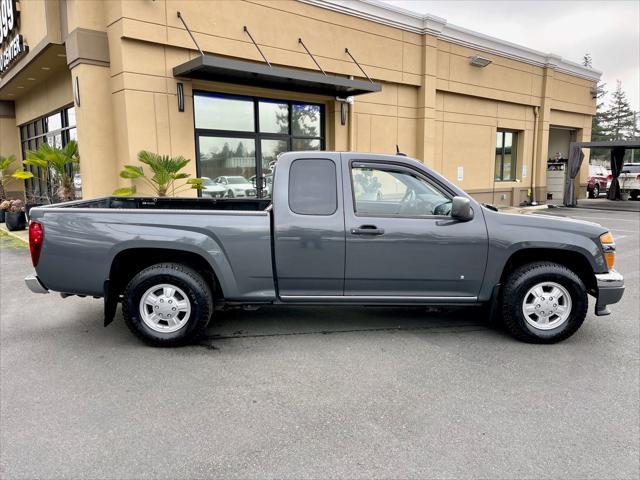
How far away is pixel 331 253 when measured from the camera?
470 centimetres

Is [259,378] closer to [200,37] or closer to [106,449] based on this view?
[106,449]

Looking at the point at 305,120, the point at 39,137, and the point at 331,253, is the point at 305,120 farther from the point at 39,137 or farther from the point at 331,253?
the point at 331,253

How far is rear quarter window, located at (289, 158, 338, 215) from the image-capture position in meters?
4.74

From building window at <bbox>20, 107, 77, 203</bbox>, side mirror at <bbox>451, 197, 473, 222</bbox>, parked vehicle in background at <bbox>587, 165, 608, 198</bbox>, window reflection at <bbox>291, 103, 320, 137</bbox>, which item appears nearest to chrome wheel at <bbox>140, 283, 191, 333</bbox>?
side mirror at <bbox>451, 197, 473, 222</bbox>

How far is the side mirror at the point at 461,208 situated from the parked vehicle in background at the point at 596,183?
2766 centimetres

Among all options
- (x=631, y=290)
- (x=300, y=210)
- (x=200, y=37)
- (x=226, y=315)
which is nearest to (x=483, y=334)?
(x=300, y=210)

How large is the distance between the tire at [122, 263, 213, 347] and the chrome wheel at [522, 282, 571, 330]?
3.17 meters

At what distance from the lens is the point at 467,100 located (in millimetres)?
18484

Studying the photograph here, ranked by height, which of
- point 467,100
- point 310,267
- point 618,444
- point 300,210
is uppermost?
point 467,100

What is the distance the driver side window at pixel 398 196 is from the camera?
15.9 ft

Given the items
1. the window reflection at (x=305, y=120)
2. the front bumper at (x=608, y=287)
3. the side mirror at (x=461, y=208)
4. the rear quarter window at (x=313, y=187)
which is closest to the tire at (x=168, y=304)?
the rear quarter window at (x=313, y=187)

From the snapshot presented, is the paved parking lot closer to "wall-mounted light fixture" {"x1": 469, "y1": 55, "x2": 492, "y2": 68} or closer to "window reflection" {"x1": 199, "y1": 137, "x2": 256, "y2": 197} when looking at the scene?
"window reflection" {"x1": 199, "y1": 137, "x2": 256, "y2": 197}

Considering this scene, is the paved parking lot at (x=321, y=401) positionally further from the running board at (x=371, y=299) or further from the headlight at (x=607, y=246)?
the headlight at (x=607, y=246)

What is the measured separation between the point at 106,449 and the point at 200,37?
10.2 metres
